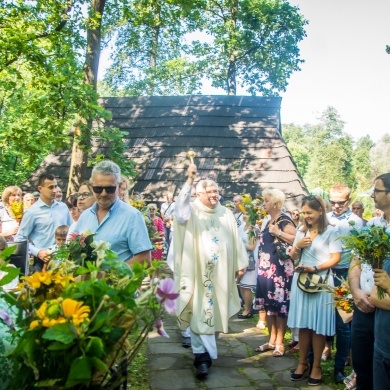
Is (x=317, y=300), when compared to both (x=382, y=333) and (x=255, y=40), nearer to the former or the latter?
(x=382, y=333)

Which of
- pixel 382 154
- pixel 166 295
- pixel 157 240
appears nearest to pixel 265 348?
pixel 166 295

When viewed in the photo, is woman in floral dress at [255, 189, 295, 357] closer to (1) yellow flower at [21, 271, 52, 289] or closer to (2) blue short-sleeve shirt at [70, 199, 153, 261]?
(2) blue short-sleeve shirt at [70, 199, 153, 261]

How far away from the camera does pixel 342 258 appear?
5332 millimetres

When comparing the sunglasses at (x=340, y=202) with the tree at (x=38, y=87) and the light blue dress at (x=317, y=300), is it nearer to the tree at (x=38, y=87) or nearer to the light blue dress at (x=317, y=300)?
the light blue dress at (x=317, y=300)

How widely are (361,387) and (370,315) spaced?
1.87 feet

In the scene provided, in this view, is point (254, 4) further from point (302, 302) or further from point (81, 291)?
point (81, 291)

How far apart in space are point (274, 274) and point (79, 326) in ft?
15.7

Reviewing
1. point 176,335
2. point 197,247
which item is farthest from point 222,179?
point 197,247

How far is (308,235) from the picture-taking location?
5.13m

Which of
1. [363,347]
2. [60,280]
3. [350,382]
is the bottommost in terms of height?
[350,382]

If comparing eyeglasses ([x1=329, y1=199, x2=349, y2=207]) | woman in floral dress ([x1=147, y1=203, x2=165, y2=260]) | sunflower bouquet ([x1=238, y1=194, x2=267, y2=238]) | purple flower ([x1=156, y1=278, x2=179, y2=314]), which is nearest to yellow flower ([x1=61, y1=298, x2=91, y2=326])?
purple flower ([x1=156, y1=278, x2=179, y2=314])

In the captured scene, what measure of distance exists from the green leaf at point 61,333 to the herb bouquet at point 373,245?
79.5 inches

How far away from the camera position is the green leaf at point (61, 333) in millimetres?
1390

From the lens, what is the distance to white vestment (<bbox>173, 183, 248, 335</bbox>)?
5422mm
